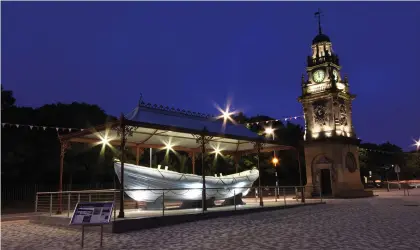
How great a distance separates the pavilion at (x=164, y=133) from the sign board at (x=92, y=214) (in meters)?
3.79

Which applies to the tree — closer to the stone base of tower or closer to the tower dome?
the stone base of tower

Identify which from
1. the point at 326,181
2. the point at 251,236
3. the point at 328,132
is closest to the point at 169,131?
the point at 251,236

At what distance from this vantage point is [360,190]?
3017 cm

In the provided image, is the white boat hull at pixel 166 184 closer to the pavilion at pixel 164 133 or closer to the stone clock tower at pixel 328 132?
the pavilion at pixel 164 133

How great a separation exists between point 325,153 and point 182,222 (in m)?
20.1

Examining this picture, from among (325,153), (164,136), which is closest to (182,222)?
(164,136)

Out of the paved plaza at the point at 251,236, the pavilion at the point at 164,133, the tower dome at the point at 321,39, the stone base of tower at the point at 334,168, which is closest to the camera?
the paved plaza at the point at 251,236

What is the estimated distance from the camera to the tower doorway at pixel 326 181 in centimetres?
3140

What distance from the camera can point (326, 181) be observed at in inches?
1244

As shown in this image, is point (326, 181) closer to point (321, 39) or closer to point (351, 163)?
point (351, 163)

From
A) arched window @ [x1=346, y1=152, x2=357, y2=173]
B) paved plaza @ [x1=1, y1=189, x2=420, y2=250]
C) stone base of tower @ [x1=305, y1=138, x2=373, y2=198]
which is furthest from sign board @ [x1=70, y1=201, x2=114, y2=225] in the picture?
arched window @ [x1=346, y1=152, x2=357, y2=173]

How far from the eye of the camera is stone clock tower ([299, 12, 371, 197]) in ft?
99.1

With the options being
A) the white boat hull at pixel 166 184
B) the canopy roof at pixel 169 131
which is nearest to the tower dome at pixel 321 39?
the canopy roof at pixel 169 131

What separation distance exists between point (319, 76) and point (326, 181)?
9531mm
